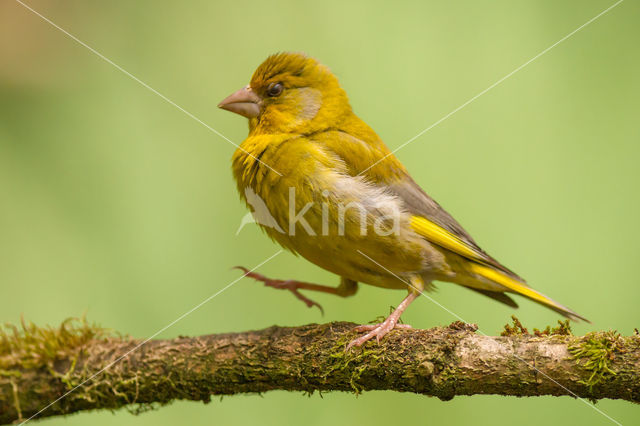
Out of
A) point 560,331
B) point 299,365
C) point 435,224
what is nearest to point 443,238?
point 435,224

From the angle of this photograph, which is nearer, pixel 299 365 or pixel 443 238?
pixel 299 365

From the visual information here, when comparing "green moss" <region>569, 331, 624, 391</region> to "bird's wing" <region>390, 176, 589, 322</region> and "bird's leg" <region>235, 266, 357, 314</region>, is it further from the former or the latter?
"bird's leg" <region>235, 266, 357, 314</region>

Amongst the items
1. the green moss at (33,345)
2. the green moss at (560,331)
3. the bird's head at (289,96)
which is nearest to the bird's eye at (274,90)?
the bird's head at (289,96)

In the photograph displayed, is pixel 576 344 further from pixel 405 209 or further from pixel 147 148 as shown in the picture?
pixel 147 148

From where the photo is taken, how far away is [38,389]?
2119 millimetres

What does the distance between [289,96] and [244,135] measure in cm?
101

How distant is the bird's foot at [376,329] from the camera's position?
218 centimetres

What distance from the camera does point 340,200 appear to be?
7.85 feet

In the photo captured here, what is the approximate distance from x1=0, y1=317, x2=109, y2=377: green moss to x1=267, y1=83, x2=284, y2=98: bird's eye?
55.3 inches

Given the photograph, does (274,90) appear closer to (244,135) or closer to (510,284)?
(244,135)

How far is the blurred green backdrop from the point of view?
3.32 m

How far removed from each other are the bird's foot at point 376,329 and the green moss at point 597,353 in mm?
640

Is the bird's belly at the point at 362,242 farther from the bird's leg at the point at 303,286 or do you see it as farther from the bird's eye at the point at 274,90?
the bird's eye at the point at 274,90

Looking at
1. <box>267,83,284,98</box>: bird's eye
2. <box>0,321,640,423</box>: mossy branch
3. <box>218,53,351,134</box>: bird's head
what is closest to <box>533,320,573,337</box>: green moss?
<box>0,321,640,423</box>: mossy branch
